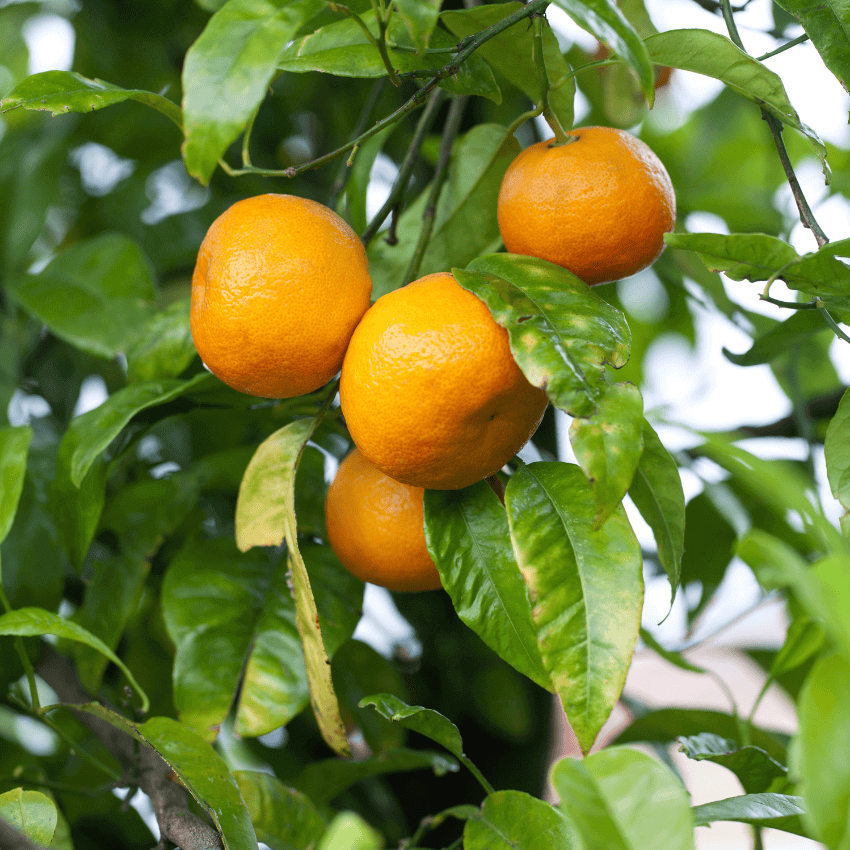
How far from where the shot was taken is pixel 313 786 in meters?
0.66

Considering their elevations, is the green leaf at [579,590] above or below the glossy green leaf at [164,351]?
above

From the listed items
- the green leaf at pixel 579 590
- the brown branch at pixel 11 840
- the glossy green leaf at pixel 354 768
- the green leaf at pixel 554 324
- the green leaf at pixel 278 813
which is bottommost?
the glossy green leaf at pixel 354 768

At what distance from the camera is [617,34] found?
12.1 inches

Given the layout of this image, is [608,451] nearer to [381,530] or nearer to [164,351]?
[381,530]

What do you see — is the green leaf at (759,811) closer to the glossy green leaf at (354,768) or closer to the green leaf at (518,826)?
the green leaf at (518,826)

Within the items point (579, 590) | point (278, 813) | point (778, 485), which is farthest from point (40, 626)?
point (778, 485)

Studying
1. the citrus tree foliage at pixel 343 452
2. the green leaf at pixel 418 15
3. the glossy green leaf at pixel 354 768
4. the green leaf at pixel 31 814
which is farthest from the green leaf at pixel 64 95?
the glossy green leaf at pixel 354 768

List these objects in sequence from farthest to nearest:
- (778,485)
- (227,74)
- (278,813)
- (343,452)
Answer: (343,452)
(278,813)
(227,74)
(778,485)

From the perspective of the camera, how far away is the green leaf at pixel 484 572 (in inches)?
15.2

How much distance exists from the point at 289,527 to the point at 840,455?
30 cm

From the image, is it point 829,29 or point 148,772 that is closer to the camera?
point 829,29

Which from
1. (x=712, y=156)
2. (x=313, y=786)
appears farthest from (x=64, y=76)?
(x=712, y=156)

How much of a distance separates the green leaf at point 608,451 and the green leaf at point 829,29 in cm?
22

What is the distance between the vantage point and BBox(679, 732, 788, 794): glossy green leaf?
0.41 metres
